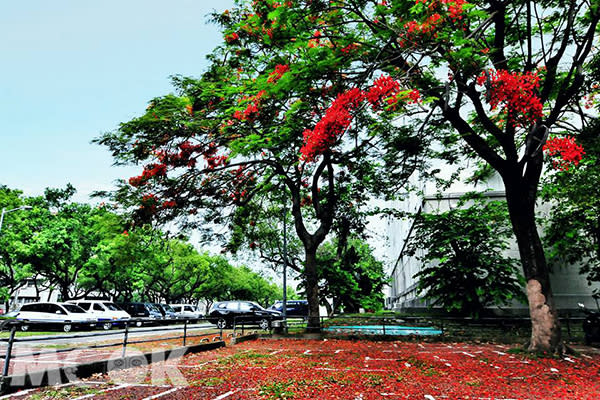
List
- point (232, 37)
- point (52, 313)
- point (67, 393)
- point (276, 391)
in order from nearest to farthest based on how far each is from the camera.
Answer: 1. point (67, 393)
2. point (276, 391)
3. point (232, 37)
4. point (52, 313)

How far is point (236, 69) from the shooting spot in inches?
466

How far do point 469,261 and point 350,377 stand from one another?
1244 centimetres

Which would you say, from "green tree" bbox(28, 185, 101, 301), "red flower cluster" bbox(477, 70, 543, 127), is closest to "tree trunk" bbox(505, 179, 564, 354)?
"red flower cluster" bbox(477, 70, 543, 127)

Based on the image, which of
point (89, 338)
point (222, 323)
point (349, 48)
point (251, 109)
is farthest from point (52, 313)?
point (349, 48)

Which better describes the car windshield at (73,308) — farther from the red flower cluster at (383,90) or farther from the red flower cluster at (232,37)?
the red flower cluster at (383,90)

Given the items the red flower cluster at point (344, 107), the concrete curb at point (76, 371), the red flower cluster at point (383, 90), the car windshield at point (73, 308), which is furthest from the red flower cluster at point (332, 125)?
the car windshield at point (73, 308)

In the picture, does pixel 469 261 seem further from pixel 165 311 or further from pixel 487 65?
pixel 165 311

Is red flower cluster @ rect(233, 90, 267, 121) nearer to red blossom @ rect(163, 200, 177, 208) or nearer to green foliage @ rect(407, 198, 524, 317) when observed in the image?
red blossom @ rect(163, 200, 177, 208)

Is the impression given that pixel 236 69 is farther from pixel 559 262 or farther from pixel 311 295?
pixel 559 262

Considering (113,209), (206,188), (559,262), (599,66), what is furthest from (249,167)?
(559,262)

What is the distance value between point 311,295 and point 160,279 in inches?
1286

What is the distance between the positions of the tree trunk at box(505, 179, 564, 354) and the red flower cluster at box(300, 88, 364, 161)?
20.7 feet

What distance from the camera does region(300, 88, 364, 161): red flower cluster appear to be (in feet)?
23.4

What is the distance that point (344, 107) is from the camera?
7.45 metres
